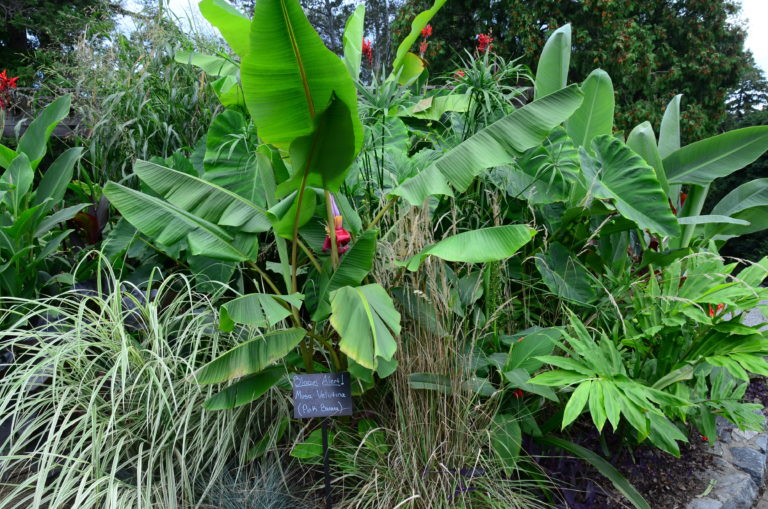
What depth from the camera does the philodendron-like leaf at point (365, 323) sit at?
1977 mm

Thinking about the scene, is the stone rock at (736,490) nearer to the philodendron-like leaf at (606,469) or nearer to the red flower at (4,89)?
the philodendron-like leaf at (606,469)

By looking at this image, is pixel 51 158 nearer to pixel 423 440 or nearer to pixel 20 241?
pixel 20 241

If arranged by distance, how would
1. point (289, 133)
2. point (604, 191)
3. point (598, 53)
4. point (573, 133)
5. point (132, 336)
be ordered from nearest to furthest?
point (289, 133), point (604, 191), point (132, 336), point (573, 133), point (598, 53)

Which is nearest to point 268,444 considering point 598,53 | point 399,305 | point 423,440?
point 423,440

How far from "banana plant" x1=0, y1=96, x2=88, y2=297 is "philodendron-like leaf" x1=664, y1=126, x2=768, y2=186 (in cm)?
386

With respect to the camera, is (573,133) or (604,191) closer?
(604,191)

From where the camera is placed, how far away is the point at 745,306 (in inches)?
96.3

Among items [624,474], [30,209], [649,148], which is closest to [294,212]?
[30,209]

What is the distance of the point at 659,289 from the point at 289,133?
1.97 metres

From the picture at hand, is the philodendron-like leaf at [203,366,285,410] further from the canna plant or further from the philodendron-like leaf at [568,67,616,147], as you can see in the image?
the philodendron-like leaf at [568,67,616,147]

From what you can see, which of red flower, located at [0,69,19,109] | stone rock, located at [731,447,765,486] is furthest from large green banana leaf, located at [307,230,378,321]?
red flower, located at [0,69,19,109]

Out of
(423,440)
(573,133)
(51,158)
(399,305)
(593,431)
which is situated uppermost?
(573,133)

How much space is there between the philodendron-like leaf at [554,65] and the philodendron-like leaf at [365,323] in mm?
2188

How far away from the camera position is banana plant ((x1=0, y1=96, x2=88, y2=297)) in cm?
308
